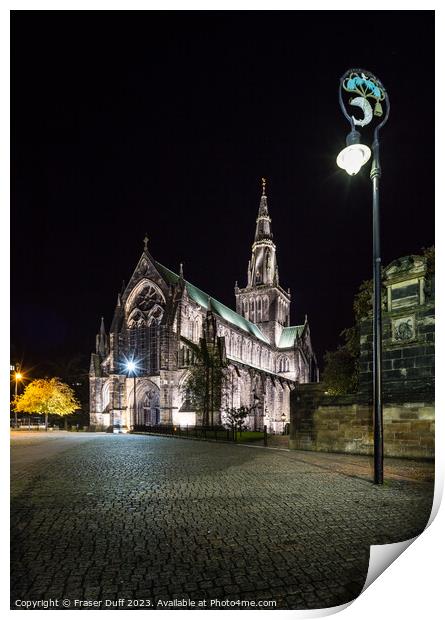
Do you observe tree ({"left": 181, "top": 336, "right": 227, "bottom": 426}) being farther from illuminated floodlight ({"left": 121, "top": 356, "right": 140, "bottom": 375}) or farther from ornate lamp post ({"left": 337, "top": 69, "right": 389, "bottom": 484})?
ornate lamp post ({"left": 337, "top": 69, "right": 389, "bottom": 484})

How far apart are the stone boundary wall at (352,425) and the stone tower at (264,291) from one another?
53.3 meters

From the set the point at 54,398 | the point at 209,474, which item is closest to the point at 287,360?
the point at 54,398

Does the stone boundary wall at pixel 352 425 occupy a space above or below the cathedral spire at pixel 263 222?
below

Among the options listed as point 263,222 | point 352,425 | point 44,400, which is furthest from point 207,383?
point 263,222

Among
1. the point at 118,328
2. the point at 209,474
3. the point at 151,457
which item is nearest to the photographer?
the point at 209,474

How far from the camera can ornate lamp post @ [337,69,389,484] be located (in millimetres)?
7762

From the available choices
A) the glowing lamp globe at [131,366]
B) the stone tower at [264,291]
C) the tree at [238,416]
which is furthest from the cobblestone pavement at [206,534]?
the stone tower at [264,291]

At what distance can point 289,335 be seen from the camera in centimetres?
7069

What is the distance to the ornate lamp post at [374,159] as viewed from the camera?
7762mm

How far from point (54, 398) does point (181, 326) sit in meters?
16.9

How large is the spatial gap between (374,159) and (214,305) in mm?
46777

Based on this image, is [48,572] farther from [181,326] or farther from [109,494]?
[181,326]

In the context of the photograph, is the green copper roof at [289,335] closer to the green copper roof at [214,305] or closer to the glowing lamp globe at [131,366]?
the green copper roof at [214,305]
